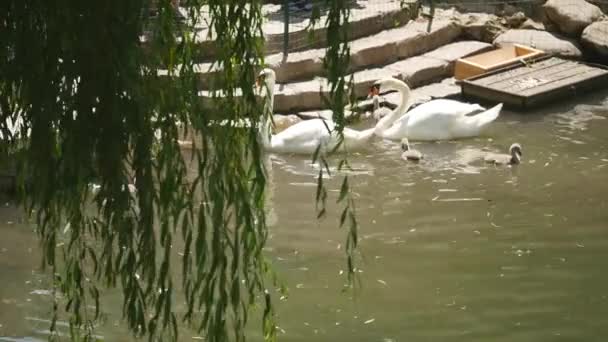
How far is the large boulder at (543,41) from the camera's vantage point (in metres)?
12.2

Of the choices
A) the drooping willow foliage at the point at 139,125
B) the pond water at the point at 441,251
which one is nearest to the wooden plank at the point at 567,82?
the pond water at the point at 441,251

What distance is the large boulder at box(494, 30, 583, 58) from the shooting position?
1216 centimetres

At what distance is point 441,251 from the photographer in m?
7.49

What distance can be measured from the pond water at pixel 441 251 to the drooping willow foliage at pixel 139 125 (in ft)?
9.04

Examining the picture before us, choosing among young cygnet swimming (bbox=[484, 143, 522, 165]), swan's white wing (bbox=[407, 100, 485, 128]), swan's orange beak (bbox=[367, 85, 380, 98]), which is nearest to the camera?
young cygnet swimming (bbox=[484, 143, 522, 165])

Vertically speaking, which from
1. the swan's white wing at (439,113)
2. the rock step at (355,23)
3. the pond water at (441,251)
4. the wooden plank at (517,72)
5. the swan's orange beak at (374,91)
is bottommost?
the pond water at (441,251)

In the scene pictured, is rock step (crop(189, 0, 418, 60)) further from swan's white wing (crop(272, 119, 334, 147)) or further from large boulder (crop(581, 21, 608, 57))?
large boulder (crop(581, 21, 608, 57))

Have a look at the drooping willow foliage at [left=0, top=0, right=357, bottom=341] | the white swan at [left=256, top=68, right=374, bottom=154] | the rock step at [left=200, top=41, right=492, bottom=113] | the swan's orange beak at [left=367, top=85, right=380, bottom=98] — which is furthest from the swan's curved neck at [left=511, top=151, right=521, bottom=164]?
the drooping willow foliage at [left=0, top=0, right=357, bottom=341]

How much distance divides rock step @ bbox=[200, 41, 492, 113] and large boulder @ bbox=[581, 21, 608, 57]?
95 cm

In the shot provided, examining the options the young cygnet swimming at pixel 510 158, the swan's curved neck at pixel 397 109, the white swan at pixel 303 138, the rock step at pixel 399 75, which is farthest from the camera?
the rock step at pixel 399 75

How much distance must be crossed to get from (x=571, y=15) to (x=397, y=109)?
9.67ft

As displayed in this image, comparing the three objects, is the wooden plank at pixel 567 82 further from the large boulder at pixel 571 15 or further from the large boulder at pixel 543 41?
the large boulder at pixel 571 15

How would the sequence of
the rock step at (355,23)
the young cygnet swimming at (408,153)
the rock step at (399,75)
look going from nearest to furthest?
the young cygnet swimming at (408,153)
the rock step at (399,75)
the rock step at (355,23)

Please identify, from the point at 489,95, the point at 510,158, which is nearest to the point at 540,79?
the point at 489,95
